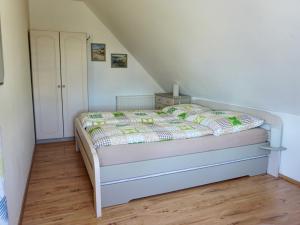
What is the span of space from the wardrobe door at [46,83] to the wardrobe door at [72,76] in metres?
0.09

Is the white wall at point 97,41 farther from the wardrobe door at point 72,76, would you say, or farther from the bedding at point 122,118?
the bedding at point 122,118

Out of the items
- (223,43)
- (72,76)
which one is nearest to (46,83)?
(72,76)

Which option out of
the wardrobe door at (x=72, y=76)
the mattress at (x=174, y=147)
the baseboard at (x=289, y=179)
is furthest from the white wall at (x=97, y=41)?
the baseboard at (x=289, y=179)

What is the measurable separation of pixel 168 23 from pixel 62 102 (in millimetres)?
2197

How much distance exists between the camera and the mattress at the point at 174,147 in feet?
7.01

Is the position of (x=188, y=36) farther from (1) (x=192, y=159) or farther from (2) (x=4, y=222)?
(2) (x=4, y=222)

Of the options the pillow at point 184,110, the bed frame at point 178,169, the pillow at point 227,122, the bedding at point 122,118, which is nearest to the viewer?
the bed frame at point 178,169

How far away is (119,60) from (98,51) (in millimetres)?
437

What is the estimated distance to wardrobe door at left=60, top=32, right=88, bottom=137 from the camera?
12.7 ft

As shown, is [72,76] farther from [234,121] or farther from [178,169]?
[234,121]

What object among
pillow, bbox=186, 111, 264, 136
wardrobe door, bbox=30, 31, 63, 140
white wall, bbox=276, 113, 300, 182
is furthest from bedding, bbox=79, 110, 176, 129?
white wall, bbox=276, 113, 300, 182

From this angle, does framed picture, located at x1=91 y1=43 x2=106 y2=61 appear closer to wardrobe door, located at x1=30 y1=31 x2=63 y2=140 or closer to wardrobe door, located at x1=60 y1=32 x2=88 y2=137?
wardrobe door, located at x1=60 y1=32 x2=88 y2=137

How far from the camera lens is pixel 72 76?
13.0 feet

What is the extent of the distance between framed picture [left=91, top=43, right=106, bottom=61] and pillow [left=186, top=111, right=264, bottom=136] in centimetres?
240
